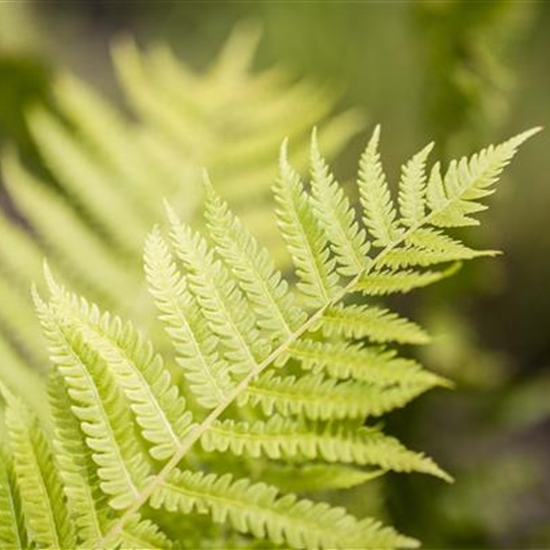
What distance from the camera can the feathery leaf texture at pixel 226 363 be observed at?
0.52 m

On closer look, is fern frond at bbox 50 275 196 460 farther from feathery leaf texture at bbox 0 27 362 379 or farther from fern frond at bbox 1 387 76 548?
feathery leaf texture at bbox 0 27 362 379

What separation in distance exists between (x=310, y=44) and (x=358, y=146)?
50 cm

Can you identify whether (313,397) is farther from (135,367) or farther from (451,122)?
(451,122)

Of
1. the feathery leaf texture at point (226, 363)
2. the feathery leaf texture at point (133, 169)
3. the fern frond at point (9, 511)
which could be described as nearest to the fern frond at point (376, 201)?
the feathery leaf texture at point (226, 363)

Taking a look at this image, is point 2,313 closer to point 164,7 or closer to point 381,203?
point 381,203

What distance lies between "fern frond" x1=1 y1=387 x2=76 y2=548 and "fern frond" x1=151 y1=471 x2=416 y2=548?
0.05 metres

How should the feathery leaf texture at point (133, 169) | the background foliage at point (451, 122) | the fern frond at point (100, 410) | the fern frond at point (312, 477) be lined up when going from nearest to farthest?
the fern frond at point (100, 410), the fern frond at point (312, 477), the feathery leaf texture at point (133, 169), the background foliage at point (451, 122)

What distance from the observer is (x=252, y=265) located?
1.75 ft

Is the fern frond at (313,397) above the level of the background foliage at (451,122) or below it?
below

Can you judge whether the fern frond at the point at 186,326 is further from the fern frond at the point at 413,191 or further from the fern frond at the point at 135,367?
the fern frond at the point at 413,191

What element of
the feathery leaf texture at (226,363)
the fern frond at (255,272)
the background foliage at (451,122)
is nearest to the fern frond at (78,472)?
the feathery leaf texture at (226,363)

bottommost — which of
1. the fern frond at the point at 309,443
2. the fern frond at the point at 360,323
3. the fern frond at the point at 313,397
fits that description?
the fern frond at the point at 309,443

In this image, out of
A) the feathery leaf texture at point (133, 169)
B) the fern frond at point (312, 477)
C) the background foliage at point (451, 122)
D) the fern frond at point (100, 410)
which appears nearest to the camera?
the fern frond at point (100, 410)

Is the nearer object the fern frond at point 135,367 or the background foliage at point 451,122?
the fern frond at point 135,367
